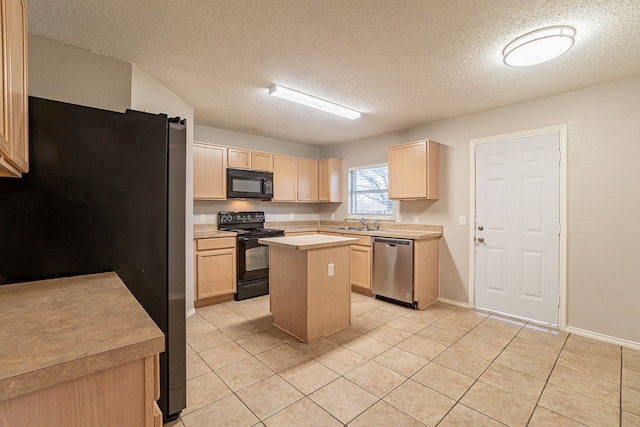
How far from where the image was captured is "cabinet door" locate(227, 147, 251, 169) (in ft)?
13.8

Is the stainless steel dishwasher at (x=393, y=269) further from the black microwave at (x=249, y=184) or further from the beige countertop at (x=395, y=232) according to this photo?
the black microwave at (x=249, y=184)

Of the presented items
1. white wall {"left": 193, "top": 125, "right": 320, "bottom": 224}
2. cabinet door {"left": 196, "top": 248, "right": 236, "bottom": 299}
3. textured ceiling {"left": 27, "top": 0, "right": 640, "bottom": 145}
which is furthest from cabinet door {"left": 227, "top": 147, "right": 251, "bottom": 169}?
cabinet door {"left": 196, "top": 248, "right": 236, "bottom": 299}

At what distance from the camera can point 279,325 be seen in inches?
118

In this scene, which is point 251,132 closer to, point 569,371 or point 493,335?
point 493,335

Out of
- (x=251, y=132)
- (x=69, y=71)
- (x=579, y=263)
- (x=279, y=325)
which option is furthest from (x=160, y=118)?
(x=579, y=263)

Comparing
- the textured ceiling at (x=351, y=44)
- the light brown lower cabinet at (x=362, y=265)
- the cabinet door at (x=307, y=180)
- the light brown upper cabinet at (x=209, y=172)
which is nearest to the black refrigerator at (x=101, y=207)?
the textured ceiling at (x=351, y=44)

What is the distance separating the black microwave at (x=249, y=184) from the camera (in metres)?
4.18

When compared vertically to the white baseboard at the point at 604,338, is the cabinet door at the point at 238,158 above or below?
above

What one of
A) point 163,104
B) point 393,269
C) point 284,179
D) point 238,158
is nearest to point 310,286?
point 393,269

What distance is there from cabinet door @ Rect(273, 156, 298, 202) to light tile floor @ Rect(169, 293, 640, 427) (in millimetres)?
2290

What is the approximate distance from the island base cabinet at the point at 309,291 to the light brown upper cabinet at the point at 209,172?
5.16ft

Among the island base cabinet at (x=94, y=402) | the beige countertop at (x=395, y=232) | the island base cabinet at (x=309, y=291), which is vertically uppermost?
the beige countertop at (x=395, y=232)

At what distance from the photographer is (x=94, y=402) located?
2.32 ft

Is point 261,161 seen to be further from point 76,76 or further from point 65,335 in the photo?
point 65,335
